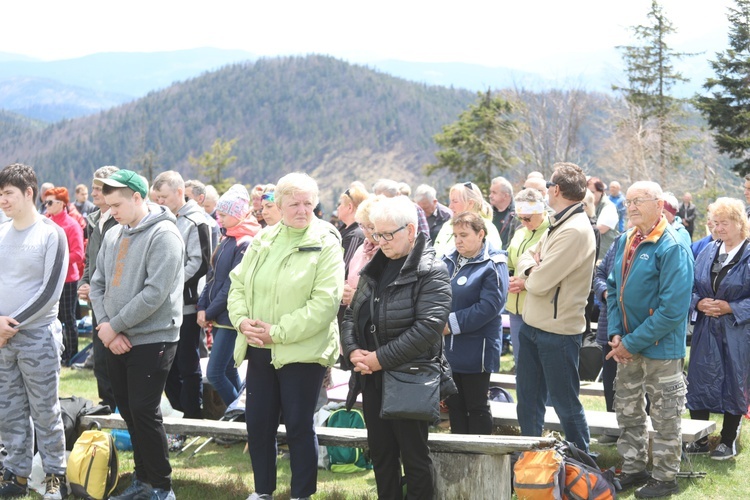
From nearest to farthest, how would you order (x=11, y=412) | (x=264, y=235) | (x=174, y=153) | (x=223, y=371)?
1. (x=264, y=235)
2. (x=11, y=412)
3. (x=223, y=371)
4. (x=174, y=153)

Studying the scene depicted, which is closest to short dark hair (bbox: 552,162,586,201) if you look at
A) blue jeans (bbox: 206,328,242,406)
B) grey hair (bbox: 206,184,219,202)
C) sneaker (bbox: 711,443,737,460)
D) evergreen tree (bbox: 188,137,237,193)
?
sneaker (bbox: 711,443,737,460)

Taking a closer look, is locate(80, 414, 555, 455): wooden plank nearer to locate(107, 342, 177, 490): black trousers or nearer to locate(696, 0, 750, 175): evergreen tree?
locate(107, 342, 177, 490): black trousers

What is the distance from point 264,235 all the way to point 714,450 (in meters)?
3.56

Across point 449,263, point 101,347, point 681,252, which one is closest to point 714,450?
point 681,252

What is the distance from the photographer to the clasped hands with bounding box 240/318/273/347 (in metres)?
4.07

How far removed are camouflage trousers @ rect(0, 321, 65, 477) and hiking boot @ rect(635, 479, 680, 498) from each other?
3.64m

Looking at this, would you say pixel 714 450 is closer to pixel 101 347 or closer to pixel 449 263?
pixel 449 263

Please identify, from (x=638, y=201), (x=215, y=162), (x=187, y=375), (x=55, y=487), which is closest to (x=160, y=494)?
(x=55, y=487)

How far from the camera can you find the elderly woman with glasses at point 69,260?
8.72 m

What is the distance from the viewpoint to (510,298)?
5.53m

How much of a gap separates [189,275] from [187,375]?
2.73ft

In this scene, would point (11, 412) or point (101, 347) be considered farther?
point (101, 347)

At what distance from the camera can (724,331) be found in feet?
17.6

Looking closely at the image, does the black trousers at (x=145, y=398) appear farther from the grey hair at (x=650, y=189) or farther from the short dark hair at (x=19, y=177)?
the grey hair at (x=650, y=189)
